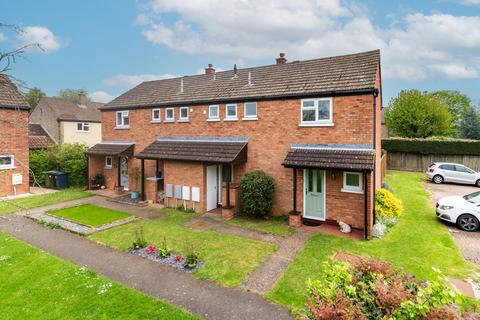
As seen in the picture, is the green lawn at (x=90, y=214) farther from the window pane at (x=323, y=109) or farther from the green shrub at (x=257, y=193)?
the window pane at (x=323, y=109)

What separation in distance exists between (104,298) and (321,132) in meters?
9.22

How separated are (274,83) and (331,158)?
4939mm

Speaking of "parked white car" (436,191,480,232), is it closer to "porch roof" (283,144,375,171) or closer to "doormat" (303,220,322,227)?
"porch roof" (283,144,375,171)

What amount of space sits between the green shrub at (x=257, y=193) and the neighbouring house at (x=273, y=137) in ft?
2.20

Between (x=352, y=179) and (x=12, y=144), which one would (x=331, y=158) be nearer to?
(x=352, y=179)

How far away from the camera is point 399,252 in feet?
29.5

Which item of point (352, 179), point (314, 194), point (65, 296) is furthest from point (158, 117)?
point (65, 296)

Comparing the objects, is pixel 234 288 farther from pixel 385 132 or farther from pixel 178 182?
Result: pixel 385 132

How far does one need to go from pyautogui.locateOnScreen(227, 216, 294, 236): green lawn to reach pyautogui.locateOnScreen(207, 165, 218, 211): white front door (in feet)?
6.31

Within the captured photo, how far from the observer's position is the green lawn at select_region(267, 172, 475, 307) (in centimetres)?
697

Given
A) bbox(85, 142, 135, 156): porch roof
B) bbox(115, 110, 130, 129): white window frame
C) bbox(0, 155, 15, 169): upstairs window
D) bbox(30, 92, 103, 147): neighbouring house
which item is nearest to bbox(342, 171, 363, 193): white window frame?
bbox(85, 142, 135, 156): porch roof

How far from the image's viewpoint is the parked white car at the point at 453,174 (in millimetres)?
20562

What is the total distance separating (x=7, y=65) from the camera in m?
3.35

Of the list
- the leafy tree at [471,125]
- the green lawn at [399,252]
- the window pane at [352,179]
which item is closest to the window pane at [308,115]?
the window pane at [352,179]
